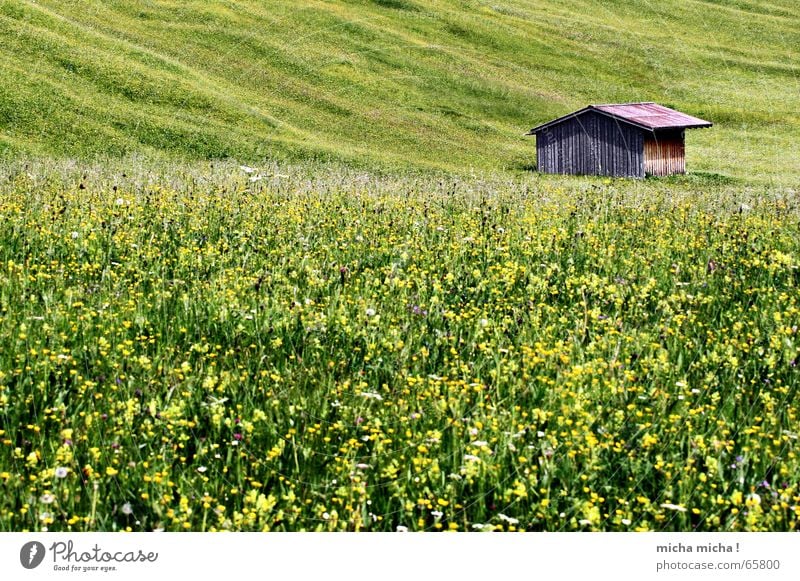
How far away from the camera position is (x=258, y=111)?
50.5m

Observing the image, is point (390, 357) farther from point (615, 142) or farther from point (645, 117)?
point (645, 117)

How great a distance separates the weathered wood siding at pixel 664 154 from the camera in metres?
51.7

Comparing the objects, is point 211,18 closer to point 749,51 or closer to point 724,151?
point 724,151

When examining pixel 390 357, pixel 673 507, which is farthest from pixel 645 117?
pixel 673 507

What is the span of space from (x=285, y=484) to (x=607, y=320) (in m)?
3.32

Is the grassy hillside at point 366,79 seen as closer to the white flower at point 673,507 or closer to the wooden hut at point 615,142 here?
the wooden hut at point 615,142

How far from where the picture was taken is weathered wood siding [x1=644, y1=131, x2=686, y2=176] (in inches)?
2034

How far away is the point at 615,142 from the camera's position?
5262 centimetres

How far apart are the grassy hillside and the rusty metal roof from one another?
319 centimetres

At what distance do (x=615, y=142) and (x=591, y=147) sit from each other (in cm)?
174
